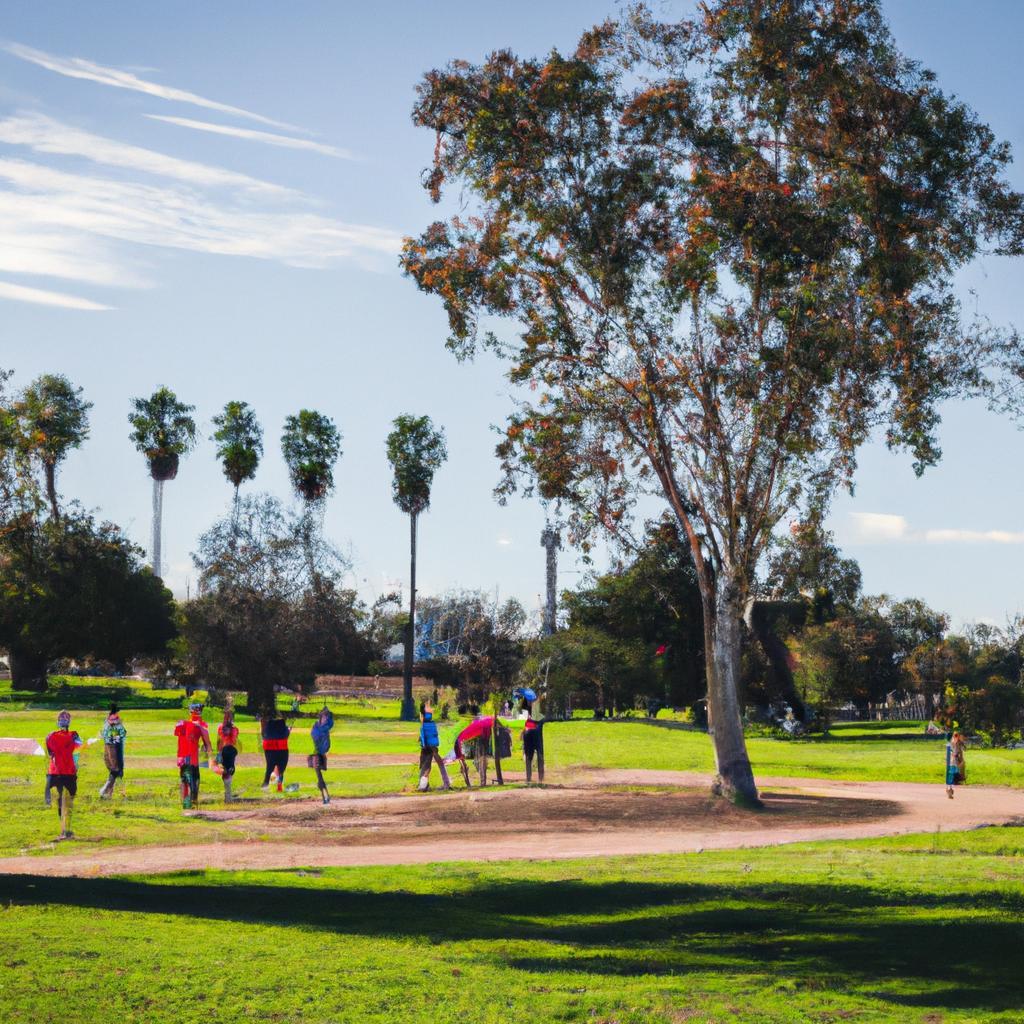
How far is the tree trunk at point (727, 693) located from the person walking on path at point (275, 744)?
31.1 feet

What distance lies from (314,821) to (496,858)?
594 centimetres

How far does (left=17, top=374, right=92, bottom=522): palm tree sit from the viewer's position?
75.5 metres

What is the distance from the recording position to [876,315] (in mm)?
25422

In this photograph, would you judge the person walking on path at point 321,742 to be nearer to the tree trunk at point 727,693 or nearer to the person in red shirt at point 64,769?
the person in red shirt at point 64,769

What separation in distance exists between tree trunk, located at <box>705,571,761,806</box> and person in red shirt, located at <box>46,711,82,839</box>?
13002mm

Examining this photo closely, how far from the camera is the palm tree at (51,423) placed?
248 ft

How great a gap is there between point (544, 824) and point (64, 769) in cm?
844

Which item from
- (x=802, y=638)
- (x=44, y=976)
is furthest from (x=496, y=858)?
(x=802, y=638)

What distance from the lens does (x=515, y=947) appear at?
1141 cm

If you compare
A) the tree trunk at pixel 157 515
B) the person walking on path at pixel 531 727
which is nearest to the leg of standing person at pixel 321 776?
the person walking on path at pixel 531 727

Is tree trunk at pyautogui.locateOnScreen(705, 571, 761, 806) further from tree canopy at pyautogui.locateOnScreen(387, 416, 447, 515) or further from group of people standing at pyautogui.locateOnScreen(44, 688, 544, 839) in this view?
tree canopy at pyautogui.locateOnScreen(387, 416, 447, 515)

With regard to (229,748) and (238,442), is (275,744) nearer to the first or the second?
(229,748)

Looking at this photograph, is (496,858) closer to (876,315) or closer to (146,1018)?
(146,1018)

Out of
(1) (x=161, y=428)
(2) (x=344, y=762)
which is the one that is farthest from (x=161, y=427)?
(2) (x=344, y=762)
